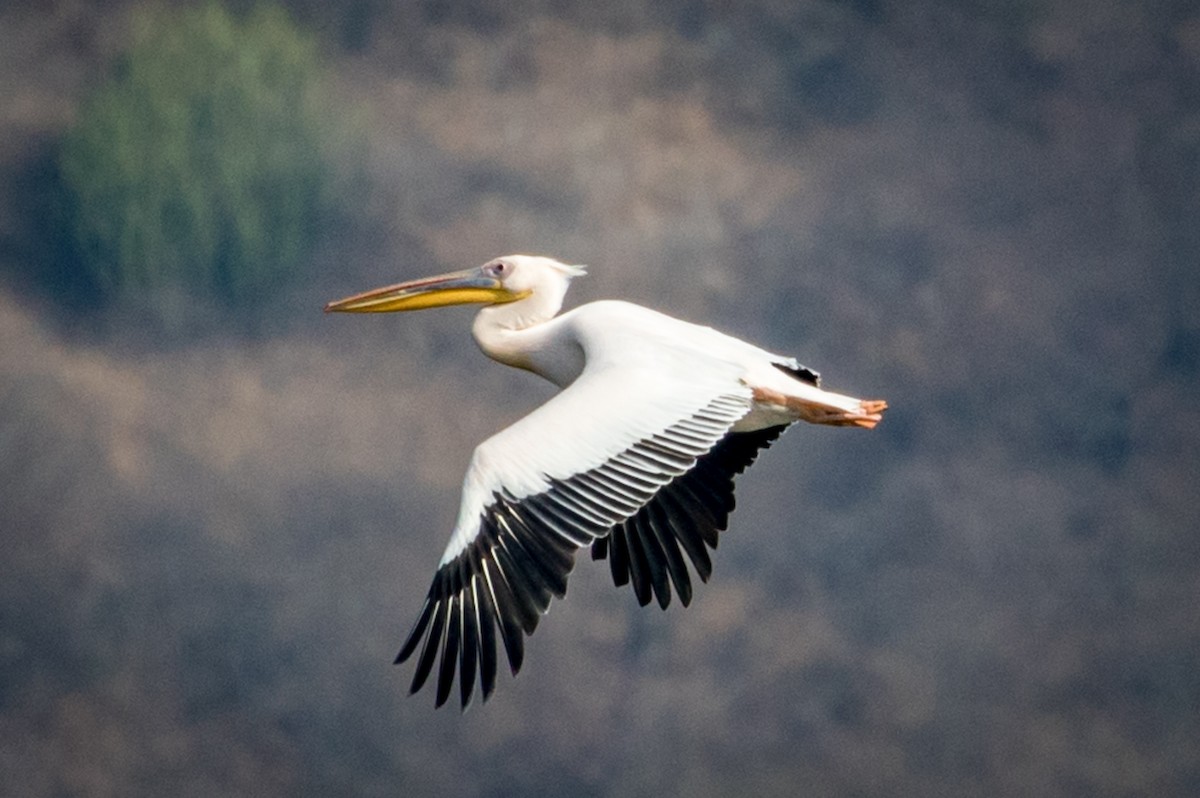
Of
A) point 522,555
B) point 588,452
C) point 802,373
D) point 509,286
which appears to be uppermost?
point 509,286

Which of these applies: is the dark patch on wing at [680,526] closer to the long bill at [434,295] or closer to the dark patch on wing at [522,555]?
the dark patch on wing at [522,555]

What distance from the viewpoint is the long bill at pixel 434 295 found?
512 inches

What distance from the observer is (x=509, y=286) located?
42.4ft

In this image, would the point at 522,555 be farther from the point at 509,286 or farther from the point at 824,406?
the point at 509,286

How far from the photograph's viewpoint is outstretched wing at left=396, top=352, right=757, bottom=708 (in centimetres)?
1036

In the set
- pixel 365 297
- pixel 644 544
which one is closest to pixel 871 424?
pixel 644 544

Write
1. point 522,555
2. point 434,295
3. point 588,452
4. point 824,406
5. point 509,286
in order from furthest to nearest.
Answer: point 434,295 < point 509,286 < point 824,406 < point 588,452 < point 522,555

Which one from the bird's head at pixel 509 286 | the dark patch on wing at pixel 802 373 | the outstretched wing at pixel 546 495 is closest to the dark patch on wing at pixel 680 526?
the dark patch on wing at pixel 802 373

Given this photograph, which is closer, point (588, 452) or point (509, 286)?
point (588, 452)

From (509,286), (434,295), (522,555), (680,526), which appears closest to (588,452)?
(522,555)

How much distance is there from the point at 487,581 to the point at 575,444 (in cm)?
82

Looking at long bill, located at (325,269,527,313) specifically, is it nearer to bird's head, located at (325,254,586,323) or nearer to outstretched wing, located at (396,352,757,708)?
bird's head, located at (325,254,586,323)

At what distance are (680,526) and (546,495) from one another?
159 centimetres

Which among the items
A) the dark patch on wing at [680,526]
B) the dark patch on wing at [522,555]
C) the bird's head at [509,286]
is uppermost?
the bird's head at [509,286]
